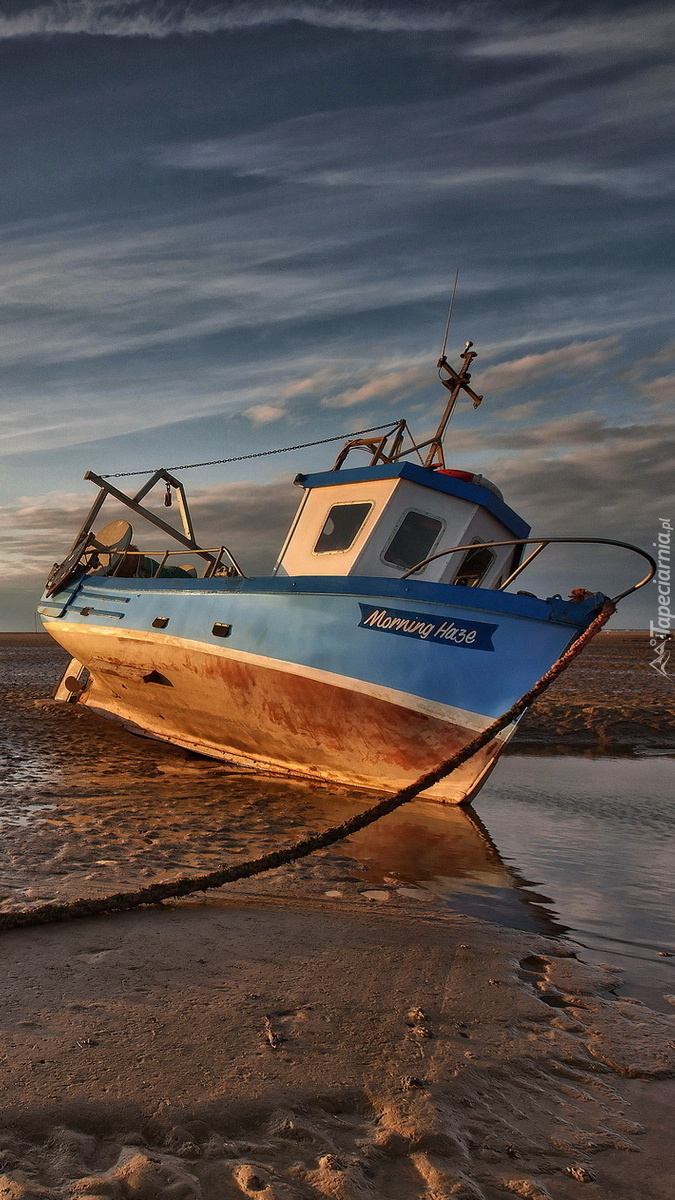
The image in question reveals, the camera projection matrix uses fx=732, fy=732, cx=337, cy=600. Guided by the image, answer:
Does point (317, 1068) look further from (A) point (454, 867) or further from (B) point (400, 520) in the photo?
(B) point (400, 520)

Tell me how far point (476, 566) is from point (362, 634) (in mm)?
2774

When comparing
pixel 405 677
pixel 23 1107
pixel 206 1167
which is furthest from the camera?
pixel 405 677

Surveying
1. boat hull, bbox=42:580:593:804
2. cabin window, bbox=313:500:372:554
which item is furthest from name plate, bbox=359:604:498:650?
cabin window, bbox=313:500:372:554

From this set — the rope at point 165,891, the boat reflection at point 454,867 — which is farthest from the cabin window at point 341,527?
the rope at point 165,891

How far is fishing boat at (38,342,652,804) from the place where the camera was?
7621 millimetres

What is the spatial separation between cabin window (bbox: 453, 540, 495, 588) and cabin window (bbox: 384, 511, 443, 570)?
2.74 ft

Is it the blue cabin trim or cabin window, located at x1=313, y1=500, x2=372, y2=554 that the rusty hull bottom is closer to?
the blue cabin trim

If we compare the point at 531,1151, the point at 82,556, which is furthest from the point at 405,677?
the point at 82,556

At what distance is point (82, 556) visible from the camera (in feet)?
49.1

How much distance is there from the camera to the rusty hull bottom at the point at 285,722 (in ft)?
26.5

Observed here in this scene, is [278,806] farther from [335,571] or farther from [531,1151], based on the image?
[531,1151]

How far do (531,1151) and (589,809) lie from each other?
21.7 ft

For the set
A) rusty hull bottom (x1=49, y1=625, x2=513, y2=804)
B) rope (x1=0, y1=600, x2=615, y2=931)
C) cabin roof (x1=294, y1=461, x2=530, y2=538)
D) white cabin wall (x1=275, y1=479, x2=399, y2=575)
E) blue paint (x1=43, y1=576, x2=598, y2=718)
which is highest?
cabin roof (x1=294, y1=461, x2=530, y2=538)

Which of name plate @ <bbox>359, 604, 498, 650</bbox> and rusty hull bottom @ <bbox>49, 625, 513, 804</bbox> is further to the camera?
rusty hull bottom @ <bbox>49, 625, 513, 804</bbox>
